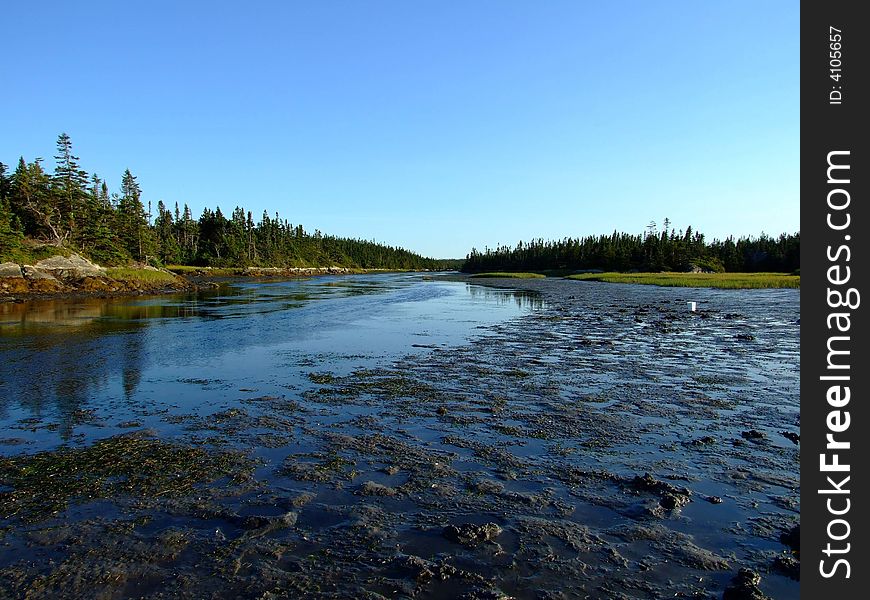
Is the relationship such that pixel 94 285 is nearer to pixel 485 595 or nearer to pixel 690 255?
pixel 485 595

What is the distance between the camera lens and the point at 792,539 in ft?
22.6

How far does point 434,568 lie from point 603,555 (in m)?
2.42

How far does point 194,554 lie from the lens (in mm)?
6559

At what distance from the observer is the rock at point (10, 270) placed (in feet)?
188

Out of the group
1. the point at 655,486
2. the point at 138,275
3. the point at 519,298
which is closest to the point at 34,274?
the point at 138,275

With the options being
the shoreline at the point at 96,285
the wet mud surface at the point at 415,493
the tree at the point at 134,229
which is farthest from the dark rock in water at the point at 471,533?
the tree at the point at 134,229

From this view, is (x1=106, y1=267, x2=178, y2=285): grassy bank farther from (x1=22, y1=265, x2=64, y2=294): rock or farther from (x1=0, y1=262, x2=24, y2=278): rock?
(x1=0, y1=262, x2=24, y2=278): rock

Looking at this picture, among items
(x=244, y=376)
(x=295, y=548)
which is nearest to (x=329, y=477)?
(x=295, y=548)

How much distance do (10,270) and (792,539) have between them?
78.1m

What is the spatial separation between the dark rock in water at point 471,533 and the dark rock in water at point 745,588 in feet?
9.92

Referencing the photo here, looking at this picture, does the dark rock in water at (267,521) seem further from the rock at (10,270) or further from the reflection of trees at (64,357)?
the rock at (10,270)

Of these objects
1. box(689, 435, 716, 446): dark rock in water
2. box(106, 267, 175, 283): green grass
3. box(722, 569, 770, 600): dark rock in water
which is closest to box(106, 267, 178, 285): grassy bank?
box(106, 267, 175, 283): green grass

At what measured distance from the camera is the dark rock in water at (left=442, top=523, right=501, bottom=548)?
691 centimetres

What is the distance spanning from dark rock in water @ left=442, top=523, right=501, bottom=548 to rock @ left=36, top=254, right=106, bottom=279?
75.7 metres
